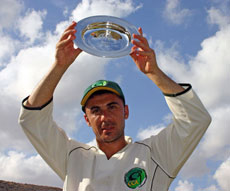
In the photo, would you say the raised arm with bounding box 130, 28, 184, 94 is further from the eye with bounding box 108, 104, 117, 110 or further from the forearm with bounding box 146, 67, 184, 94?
the eye with bounding box 108, 104, 117, 110

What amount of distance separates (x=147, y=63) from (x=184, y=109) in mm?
677

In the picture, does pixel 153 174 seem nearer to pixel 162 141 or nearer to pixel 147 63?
pixel 162 141

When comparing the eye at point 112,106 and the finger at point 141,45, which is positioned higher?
the finger at point 141,45

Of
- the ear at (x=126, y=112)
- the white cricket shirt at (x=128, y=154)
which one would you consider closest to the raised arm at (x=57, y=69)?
the white cricket shirt at (x=128, y=154)

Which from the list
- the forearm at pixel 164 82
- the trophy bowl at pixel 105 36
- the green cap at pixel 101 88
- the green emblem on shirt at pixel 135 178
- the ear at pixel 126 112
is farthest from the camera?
the ear at pixel 126 112

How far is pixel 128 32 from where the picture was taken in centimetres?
348

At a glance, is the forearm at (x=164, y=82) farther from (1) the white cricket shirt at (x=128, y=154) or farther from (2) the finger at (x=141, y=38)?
(2) the finger at (x=141, y=38)

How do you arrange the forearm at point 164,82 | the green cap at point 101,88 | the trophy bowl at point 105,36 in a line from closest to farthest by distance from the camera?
the forearm at point 164,82, the trophy bowl at point 105,36, the green cap at point 101,88

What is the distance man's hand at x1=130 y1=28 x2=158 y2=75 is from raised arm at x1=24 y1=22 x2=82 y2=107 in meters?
0.73

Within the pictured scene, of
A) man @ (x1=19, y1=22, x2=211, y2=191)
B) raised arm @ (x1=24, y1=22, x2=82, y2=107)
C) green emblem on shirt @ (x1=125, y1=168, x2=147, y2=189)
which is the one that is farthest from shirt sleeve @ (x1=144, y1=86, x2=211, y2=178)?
raised arm @ (x1=24, y1=22, x2=82, y2=107)

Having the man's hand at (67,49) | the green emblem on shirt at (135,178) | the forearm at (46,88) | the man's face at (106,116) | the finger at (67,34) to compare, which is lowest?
the green emblem on shirt at (135,178)

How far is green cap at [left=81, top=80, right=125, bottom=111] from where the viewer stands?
3561 mm

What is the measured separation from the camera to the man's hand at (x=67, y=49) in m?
3.30

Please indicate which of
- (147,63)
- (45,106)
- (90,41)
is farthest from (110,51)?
(45,106)
